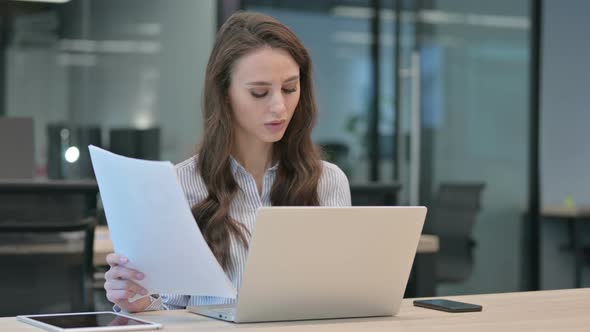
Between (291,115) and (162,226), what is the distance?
657 mm

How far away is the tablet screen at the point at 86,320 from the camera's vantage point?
1.79 meters

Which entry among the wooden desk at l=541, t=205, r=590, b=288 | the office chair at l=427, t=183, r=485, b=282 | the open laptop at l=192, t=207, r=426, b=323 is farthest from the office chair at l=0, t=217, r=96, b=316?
the wooden desk at l=541, t=205, r=590, b=288

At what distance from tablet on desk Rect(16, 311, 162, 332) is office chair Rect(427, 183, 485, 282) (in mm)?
4280

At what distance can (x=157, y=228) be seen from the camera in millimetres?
1822

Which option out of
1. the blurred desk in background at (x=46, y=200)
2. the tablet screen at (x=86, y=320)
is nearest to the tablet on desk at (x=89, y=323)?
the tablet screen at (x=86, y=320)

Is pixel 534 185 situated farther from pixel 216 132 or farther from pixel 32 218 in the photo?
pixel 216 132

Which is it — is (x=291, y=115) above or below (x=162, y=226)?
above

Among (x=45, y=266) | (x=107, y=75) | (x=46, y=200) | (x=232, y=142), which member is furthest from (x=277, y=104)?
(x=107, y=75)

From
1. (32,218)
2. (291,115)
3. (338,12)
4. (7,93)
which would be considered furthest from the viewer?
(338,12)

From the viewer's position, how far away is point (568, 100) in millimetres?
6203

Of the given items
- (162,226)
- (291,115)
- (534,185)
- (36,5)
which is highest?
(36,5)

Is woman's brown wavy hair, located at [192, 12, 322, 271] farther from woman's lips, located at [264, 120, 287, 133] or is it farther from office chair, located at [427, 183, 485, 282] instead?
office chair, located at [427, 183, 485, 282]

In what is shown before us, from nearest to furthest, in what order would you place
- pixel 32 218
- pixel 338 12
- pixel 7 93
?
pixel 32 218
pixel 7 93
pixel 338 12

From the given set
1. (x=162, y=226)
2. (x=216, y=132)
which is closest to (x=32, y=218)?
(x=216, y=132)
